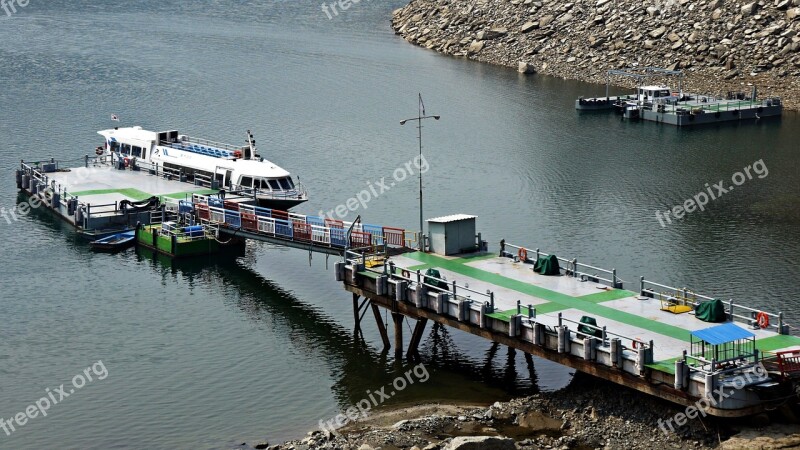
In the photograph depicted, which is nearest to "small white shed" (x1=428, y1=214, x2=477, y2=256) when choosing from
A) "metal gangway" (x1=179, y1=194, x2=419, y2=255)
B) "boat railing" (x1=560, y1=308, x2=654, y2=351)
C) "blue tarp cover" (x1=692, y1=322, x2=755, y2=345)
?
"metal gangway" (x1=179, y1=194, x2=419, y2=255)

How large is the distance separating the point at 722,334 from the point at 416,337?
1770 centimetres

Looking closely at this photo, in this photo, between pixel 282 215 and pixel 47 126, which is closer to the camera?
pixel 282 215

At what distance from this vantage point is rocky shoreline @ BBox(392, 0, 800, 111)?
144 meters

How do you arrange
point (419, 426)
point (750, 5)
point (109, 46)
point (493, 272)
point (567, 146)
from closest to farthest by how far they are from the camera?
point (419, 426), point (493, 272), point (567, 146), point (750, 5), point (109, 46)

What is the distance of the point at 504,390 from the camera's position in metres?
60.0

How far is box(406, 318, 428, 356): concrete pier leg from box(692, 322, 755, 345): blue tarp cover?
15968 millimetres

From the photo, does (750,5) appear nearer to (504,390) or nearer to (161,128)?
(161,128)

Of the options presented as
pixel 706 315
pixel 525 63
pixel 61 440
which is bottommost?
pixel 61 440

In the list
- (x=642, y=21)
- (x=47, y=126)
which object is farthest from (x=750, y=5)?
(x=47, y=126)

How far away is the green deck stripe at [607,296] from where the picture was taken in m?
60.7

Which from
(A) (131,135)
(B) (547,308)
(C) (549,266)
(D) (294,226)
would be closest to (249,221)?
(D) (294,226)

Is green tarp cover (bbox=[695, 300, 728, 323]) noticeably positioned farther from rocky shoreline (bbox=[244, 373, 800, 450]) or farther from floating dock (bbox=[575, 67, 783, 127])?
floating dock (bbox=[575, 67, 783, 127])

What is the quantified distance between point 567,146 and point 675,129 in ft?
54.1

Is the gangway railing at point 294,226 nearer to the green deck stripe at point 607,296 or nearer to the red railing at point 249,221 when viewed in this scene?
the red railing at point 249,221
